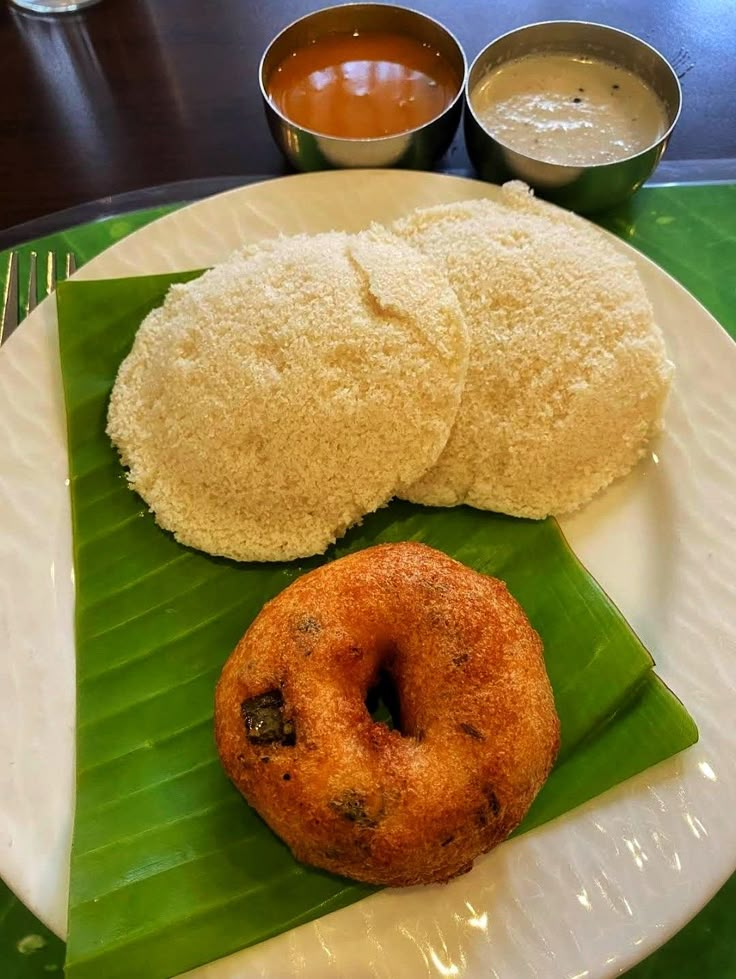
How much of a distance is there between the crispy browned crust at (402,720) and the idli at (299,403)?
271 mm

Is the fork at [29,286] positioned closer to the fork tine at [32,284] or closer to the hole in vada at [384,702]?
the fork tine at [32,284]

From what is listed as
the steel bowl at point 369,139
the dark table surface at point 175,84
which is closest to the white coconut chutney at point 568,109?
the steel bowl at point 369,139

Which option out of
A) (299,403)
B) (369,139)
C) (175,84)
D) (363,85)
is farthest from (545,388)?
(175,84)

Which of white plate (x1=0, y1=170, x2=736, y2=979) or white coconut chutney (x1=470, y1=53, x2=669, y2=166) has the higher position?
white coconut chutney (x1=470, y1=53, x2=669, y2=166)

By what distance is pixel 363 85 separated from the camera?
98.8 inches

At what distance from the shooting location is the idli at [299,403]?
5.86 ft

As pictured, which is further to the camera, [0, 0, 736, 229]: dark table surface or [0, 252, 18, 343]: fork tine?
[0, 0, 736, 229]: dark table surface

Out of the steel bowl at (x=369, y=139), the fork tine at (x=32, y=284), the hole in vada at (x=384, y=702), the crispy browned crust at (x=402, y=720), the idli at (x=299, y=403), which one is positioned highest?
the steel bowl at (x=369, y=139)

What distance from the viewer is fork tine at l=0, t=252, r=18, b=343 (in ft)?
7.38

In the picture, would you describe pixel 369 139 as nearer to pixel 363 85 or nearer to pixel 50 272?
pixel 363 85

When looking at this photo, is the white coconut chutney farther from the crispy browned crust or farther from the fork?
the crispy browned crust

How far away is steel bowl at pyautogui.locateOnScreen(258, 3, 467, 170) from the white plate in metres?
0.10

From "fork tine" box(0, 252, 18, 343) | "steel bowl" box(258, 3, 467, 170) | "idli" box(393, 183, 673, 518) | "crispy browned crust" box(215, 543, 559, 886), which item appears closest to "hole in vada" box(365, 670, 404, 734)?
"crispy browned crust" box(215, 543, 559, 886)

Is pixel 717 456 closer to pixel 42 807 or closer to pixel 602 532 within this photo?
pixel 602 532
